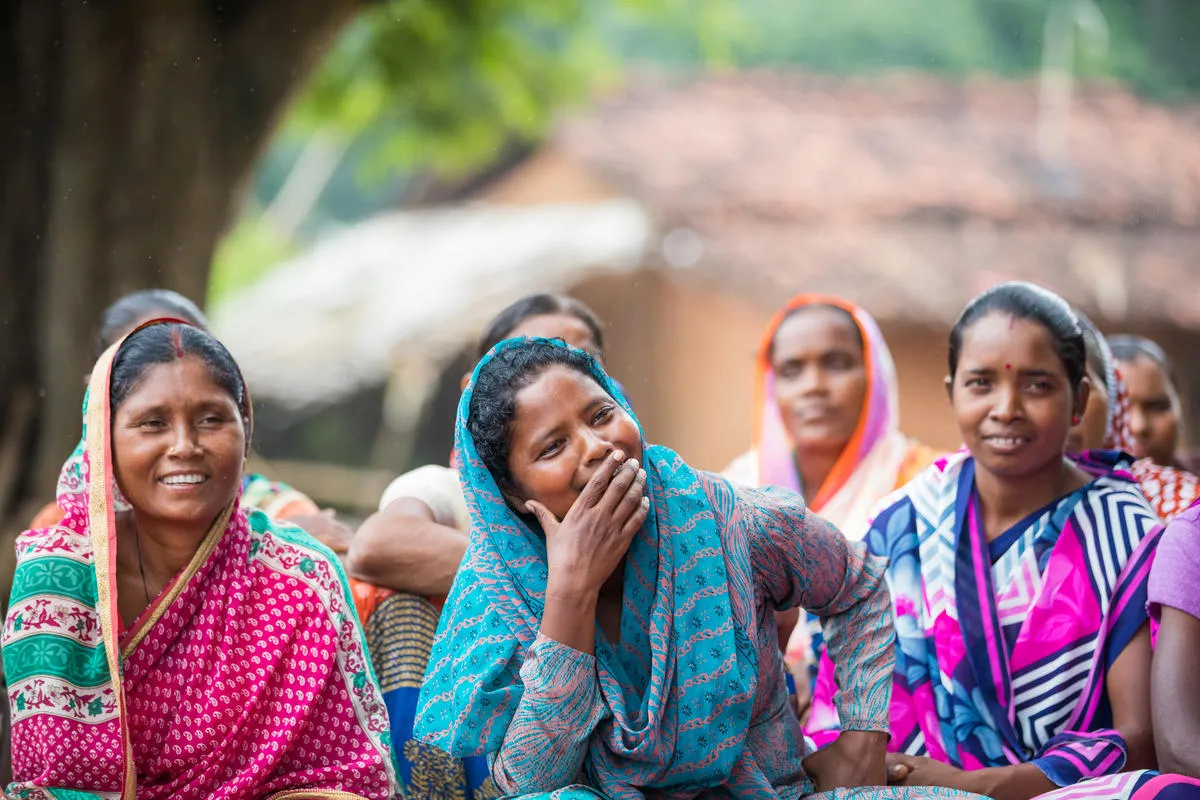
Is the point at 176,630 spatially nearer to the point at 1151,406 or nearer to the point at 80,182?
the point at 1151,406

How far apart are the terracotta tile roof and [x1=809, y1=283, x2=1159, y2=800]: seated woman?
7778 millimetres

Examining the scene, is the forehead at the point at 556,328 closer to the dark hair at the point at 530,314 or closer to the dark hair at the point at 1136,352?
the dark hair at the point at 530,314

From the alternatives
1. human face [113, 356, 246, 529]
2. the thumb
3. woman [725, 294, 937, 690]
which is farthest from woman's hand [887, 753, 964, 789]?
human face [113, 356, 246, 529]

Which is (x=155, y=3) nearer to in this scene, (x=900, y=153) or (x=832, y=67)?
(x=900, y=153)

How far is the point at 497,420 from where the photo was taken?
2.88m

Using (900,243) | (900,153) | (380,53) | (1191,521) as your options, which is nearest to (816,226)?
(900,243)

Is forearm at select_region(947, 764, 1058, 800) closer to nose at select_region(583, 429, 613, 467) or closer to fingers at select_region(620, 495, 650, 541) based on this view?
fingers at select_region(620, 495, 650, 541)

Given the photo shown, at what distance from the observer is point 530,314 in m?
4.27

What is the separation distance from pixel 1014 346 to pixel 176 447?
2.23 metres

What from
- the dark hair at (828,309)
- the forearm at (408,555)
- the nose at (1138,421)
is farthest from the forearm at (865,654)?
the nose at (1138,421)

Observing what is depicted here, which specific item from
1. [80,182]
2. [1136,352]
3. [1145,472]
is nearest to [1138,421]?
[1136,352]

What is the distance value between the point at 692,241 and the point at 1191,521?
930cm

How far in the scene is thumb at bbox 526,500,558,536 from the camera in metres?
2.81

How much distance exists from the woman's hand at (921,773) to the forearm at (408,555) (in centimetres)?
130
